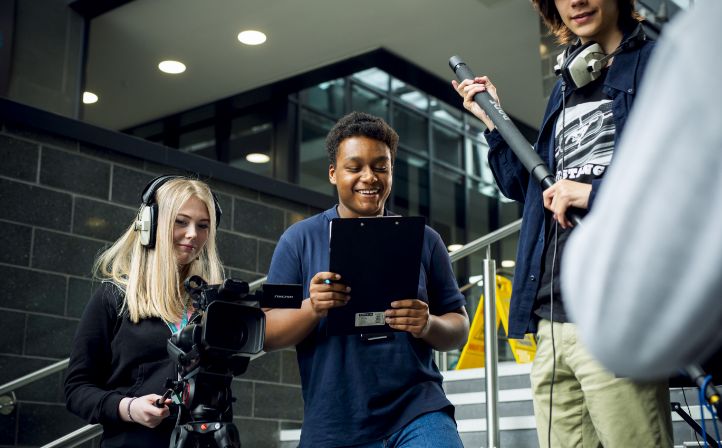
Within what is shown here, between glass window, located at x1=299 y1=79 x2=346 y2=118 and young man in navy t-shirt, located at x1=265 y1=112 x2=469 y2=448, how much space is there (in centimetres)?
547

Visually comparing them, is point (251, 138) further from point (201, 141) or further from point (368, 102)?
point (368, 102)

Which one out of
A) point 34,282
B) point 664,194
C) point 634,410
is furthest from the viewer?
point 34,282

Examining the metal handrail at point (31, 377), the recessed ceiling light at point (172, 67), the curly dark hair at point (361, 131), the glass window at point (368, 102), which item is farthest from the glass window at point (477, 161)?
the curly dark hair at point (361, 131)

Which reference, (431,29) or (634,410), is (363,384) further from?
(431,29)

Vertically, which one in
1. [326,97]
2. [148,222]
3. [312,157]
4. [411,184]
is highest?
[326,97]

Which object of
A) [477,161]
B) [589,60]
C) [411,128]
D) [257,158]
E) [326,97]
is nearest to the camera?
[589,60]

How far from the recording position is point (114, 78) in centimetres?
687

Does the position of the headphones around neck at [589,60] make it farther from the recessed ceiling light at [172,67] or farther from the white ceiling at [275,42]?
the recessed ceiling light at [172,67]

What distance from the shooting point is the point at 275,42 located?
6.34 m

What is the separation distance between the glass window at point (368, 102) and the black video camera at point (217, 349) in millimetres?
6956

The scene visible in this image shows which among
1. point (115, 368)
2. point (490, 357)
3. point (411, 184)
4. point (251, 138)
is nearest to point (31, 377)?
point (115, 368)

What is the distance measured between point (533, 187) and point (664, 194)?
126 centimetres

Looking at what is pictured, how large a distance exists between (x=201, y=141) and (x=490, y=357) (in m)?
4.34

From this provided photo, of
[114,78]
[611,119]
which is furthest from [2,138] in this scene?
[611,119]
